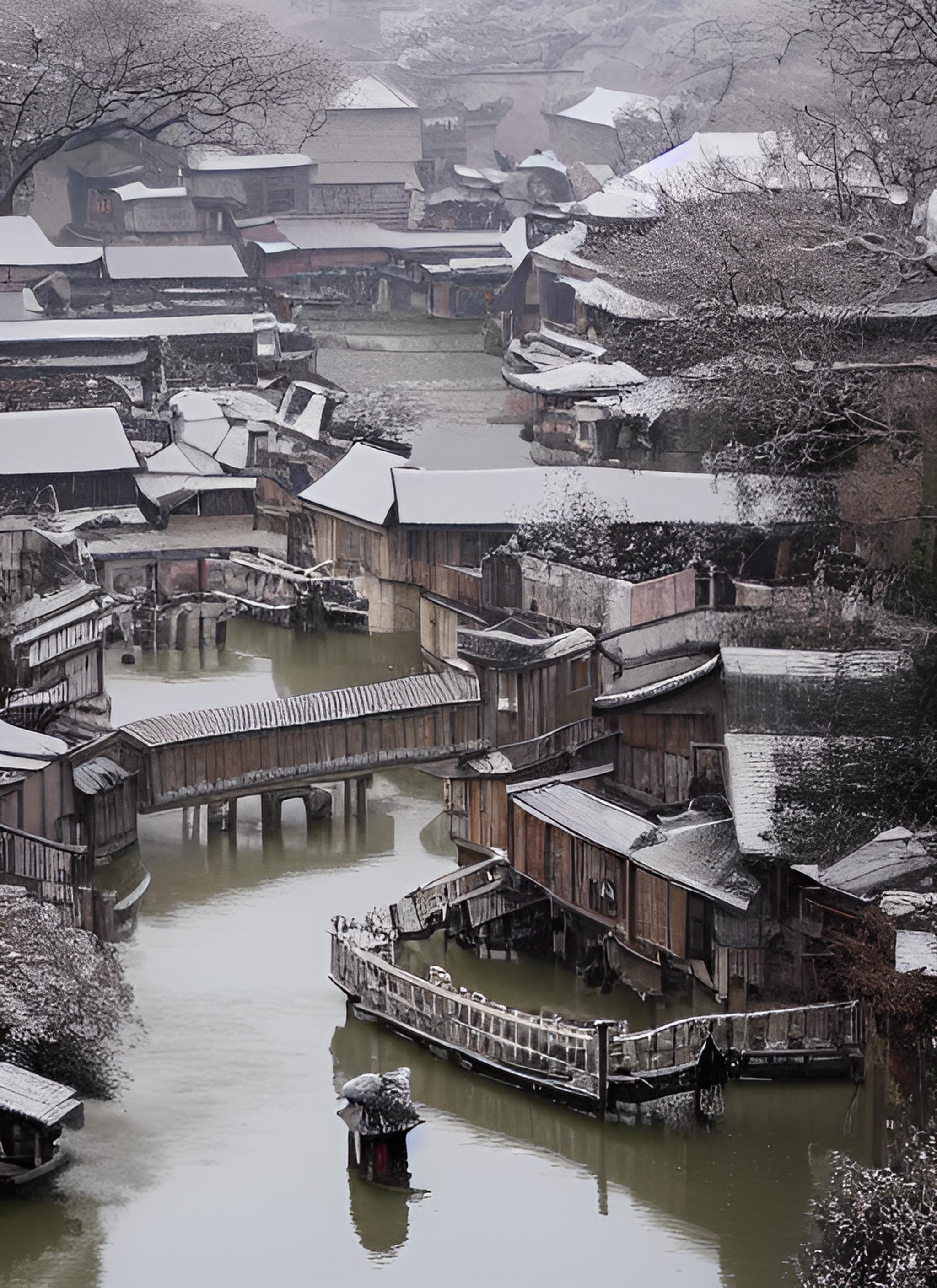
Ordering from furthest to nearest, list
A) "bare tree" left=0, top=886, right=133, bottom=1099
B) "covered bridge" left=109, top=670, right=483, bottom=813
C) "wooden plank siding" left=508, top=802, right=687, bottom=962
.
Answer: "covered bridge" left=109, top=670, right=483, bottom=813
"wooden plank siding" left=508, top=802, right=687, bottom=962
"bare tree" left=0, top=886, right=133, bottom=1099

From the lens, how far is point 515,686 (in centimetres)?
2394

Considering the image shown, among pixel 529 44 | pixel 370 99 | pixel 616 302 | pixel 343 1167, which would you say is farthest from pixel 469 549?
pixel 529 44

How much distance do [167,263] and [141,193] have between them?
8540 mm

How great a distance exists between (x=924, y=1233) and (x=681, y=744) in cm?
997

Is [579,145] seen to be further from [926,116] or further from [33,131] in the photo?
[926,116]

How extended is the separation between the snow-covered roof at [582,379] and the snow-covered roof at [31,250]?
22231 millimetres

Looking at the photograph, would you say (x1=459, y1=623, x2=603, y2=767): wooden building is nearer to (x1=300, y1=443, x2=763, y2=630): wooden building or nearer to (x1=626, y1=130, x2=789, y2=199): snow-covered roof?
(x1=300, y1=443, x2=763, y2=630): wooden building

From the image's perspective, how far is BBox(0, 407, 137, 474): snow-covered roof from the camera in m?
36.3

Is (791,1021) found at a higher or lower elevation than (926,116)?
lower

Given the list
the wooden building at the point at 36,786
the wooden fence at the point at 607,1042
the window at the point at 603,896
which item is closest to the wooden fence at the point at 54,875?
the wooden building at the point at 36,786

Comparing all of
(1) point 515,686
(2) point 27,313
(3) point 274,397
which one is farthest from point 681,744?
(2) point 27,313

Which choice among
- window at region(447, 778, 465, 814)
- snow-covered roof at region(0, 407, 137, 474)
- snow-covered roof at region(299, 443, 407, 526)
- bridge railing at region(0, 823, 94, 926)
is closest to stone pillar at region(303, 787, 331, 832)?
window at region(447, 778, 465, 814)

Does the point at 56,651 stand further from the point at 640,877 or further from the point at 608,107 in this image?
the point at 608,107

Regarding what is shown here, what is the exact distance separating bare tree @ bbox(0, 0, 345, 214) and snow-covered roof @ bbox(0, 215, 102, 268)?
51.3 inches
